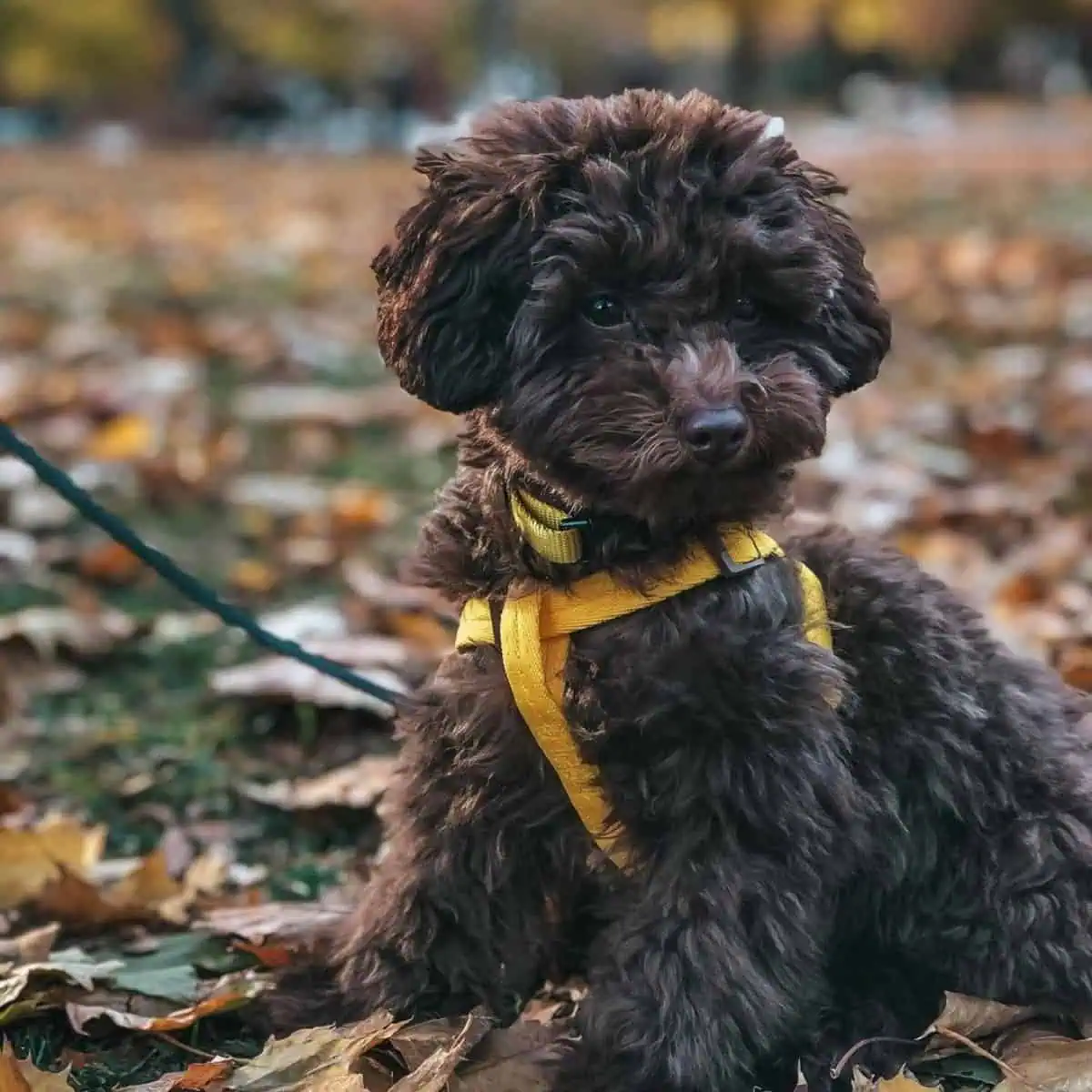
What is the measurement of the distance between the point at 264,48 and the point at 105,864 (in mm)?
51397

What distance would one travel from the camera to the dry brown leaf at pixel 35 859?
350 centimetres

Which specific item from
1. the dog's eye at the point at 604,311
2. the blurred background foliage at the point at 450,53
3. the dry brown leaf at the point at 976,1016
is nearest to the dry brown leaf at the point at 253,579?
the dog's eye at the point at 604,311

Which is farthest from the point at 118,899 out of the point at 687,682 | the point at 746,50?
the point at 746,50

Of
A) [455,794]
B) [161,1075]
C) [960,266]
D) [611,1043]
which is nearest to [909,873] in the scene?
[611,1043]

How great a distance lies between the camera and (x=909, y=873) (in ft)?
9.45

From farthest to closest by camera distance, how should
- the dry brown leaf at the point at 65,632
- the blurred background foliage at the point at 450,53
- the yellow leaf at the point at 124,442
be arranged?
the blurred background foliage at the point at 450,53 < the yellow leaf at the point at 124,442 < the dry brown leaf at the point at 65,632

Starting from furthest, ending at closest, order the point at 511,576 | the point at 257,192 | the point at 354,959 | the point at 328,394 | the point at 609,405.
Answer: the point at 257,192 < the point at 328,394 < the point at 354,959 < the point at 511,576 < the point at 609,405

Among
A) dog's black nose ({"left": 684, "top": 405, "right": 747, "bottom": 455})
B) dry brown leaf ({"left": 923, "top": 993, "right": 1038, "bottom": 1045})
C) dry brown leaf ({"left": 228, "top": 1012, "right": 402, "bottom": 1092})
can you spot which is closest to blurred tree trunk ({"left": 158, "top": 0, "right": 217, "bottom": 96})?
dry brown leaf ({"left": 228, "top": 1012, "right": 402, "bottom": 1092})

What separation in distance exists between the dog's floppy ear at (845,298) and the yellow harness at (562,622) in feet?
1.15

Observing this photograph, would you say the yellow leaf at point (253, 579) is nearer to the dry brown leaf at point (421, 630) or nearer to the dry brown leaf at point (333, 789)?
the dry brown leaf at point (421, 630)

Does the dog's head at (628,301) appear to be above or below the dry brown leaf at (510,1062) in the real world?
above

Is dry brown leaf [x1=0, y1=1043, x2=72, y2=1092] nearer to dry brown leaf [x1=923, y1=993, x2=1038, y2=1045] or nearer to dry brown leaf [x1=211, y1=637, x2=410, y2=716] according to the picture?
dry brown leaf [x1=923, y1=993, x2=1038, y2=1045]

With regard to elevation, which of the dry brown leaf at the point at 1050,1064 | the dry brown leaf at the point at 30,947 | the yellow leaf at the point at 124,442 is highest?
the yellow leaf at the point at 124,442

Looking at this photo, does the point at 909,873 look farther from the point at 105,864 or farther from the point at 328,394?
the point at 328,394
